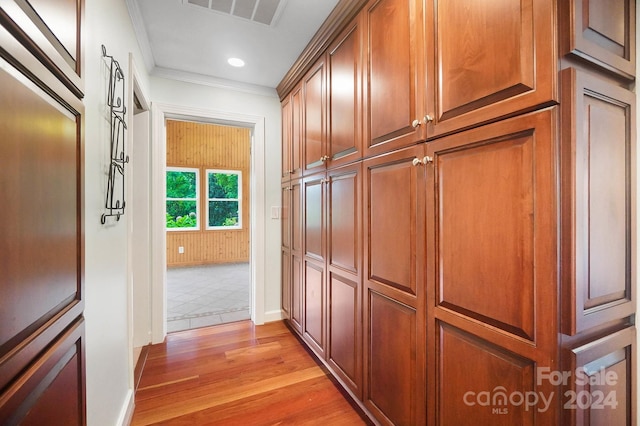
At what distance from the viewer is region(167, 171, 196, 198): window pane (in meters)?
6.15

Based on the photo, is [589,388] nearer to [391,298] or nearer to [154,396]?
[391,298]

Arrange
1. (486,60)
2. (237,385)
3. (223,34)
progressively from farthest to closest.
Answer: (223,34) < (237,385) < (486,60)

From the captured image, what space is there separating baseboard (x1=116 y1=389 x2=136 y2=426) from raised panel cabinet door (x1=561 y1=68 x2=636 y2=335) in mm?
2051

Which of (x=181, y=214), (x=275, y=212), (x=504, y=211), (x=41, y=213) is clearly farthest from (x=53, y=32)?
(x=181, y=214)

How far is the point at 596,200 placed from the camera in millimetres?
847

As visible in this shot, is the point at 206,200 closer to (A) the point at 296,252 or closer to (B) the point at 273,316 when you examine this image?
(B) the point at 273,316

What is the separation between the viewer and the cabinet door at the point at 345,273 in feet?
5.48

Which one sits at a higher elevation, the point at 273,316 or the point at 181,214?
the point at 181,214

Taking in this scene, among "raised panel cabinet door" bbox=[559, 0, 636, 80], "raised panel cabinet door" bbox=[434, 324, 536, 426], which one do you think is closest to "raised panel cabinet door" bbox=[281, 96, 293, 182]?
"raised panel cabinet door" bbox=[434, 324, 536, 426]

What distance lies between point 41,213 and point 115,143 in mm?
982

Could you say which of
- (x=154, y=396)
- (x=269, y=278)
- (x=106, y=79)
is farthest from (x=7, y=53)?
(x=269, y=278)

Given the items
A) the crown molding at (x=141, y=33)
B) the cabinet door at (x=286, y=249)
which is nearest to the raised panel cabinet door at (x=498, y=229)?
the cabinet door at (x=286, y=249)

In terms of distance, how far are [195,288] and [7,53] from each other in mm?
4357

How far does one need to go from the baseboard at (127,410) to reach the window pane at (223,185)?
5.13 m
